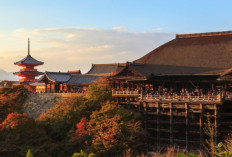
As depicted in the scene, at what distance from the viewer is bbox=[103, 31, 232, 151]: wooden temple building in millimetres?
28234

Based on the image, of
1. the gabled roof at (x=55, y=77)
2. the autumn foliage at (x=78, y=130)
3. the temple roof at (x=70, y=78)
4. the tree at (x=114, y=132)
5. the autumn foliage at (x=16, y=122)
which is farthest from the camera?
the gabled roof at (x=55, y=77)

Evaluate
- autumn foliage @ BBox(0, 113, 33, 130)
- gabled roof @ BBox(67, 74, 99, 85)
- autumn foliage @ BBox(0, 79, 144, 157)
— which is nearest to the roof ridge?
autumn foliage @ BBox(0, 79, 144, 157)

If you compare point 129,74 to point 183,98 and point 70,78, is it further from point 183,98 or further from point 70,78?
point 70,78

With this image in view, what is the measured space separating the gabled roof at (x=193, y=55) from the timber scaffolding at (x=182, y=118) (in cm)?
479

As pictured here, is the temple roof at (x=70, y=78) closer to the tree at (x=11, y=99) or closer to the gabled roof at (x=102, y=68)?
the tree at (x=11, y=99)

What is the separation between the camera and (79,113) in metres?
31.3

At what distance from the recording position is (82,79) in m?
47.8

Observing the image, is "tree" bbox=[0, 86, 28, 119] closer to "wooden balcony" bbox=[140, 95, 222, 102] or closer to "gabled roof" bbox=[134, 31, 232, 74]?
"gabled roof" bbox=[134, 31, 232, 74]

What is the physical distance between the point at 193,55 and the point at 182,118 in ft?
30.4

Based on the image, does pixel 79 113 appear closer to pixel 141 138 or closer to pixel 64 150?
pixel 64 150

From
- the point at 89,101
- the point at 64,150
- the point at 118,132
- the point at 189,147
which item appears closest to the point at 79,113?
the point at 89,101

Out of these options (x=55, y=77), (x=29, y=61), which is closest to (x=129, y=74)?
(x=55, y=77)

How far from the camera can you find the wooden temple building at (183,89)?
2823 centimetres

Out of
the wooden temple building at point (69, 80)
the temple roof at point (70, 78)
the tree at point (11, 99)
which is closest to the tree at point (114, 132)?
the tree at point (11, 99)
